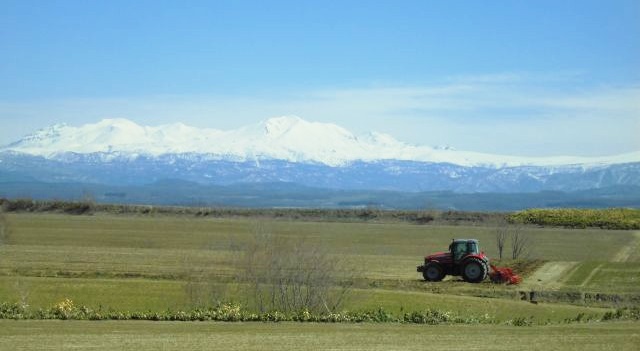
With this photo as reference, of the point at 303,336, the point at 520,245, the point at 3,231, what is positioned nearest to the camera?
the point at 303,336

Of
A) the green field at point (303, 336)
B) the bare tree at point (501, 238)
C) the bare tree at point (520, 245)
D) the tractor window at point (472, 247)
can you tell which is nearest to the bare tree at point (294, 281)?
the tractor window at point (472, 247)

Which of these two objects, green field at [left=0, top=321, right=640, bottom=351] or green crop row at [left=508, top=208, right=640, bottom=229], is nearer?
green field at [left=0, top=321, right=640, bottom=351]

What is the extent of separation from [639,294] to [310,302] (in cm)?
1581

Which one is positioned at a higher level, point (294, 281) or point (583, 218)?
point (583, 218)

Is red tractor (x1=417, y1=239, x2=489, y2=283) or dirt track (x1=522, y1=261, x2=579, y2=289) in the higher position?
red tractor (x1=417, y1=239, x2=489, y2=283)

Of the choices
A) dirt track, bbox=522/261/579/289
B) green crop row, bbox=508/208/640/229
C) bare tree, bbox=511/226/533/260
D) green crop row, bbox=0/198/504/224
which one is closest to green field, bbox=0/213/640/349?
dirt track, bbox=522/261/579/289

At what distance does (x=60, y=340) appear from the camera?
84.7ft

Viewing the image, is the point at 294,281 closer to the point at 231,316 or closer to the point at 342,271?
the point at 342,271

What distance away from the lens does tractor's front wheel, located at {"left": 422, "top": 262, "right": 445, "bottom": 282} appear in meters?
A: 50.7

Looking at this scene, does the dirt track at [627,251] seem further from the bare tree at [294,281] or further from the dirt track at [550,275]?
the bare tree at [294,281]

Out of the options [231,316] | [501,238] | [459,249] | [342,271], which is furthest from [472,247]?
[501,238]

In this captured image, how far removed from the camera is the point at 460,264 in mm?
50375

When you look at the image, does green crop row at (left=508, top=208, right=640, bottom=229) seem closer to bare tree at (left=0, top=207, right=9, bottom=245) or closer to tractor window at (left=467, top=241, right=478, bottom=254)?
tractor window at (left=467, top=241, right=478, bottom=254)

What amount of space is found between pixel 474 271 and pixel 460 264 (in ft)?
2.98
